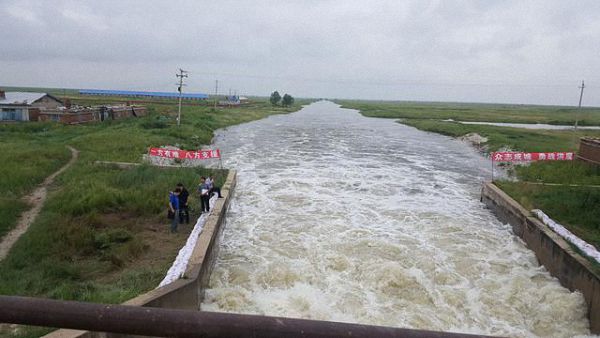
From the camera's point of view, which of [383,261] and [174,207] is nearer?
[383,261]

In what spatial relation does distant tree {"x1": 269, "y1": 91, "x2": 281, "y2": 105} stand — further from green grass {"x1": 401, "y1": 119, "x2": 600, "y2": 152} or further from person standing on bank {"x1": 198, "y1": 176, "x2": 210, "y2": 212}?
person standing on bank {"x1": 198, "y1": 176, "x2": 210, "y2": 212}

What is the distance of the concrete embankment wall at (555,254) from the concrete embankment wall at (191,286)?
28.4 ft

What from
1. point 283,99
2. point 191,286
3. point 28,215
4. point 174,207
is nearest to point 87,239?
point 174,207

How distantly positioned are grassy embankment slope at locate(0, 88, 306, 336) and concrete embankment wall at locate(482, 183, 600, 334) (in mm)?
9630

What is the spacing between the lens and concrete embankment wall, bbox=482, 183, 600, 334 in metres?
9.56

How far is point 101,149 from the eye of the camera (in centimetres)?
2464

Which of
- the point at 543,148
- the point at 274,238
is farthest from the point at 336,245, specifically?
the point at 543,148

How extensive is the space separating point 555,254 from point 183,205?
1062cm

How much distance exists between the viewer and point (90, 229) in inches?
463

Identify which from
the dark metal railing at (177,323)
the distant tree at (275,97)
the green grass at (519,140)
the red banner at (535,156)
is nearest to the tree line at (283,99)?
the distant tree at (275,97)

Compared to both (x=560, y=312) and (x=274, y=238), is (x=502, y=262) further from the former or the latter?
(x=274, y=238)

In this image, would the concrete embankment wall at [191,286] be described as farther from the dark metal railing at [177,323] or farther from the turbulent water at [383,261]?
the dark metal railing at [177,323]

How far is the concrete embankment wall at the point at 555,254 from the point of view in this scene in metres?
9.56

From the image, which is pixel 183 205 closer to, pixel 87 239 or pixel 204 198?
pixel 204 198
